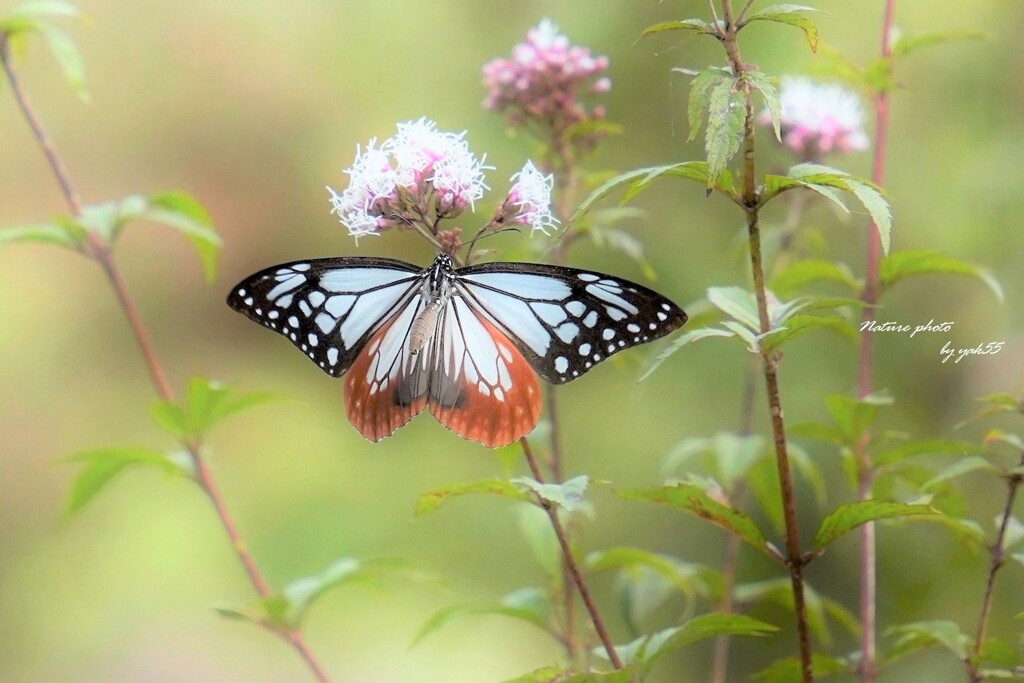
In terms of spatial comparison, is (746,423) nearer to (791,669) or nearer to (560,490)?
(791,669)

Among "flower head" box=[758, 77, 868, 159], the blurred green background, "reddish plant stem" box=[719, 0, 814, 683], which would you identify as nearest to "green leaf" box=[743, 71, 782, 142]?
"reddish plant stem" box=[719, 0, 814, 683]

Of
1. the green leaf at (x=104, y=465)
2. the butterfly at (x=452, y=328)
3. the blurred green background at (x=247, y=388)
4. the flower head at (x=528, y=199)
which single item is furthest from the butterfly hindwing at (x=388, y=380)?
the blurred green background at (x=247, y=388)

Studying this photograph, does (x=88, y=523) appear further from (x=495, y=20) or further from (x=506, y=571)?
(x=495, y=20)

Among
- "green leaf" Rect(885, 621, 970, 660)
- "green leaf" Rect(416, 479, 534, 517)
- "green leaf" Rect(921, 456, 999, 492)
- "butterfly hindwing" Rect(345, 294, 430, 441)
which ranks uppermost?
"butterfly hindwing" Rect(345, 294, 430, 441)

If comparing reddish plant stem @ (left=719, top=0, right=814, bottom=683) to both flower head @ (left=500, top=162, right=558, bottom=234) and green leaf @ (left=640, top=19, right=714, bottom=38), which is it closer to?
green leaf @ (left=640, top=19, right=714, bottom=38)

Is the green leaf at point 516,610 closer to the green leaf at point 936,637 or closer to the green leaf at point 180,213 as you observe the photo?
the green leaf at point 936,637

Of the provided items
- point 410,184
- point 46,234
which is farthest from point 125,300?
point 410,184

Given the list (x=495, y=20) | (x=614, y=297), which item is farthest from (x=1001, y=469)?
(x=495, y=20)
